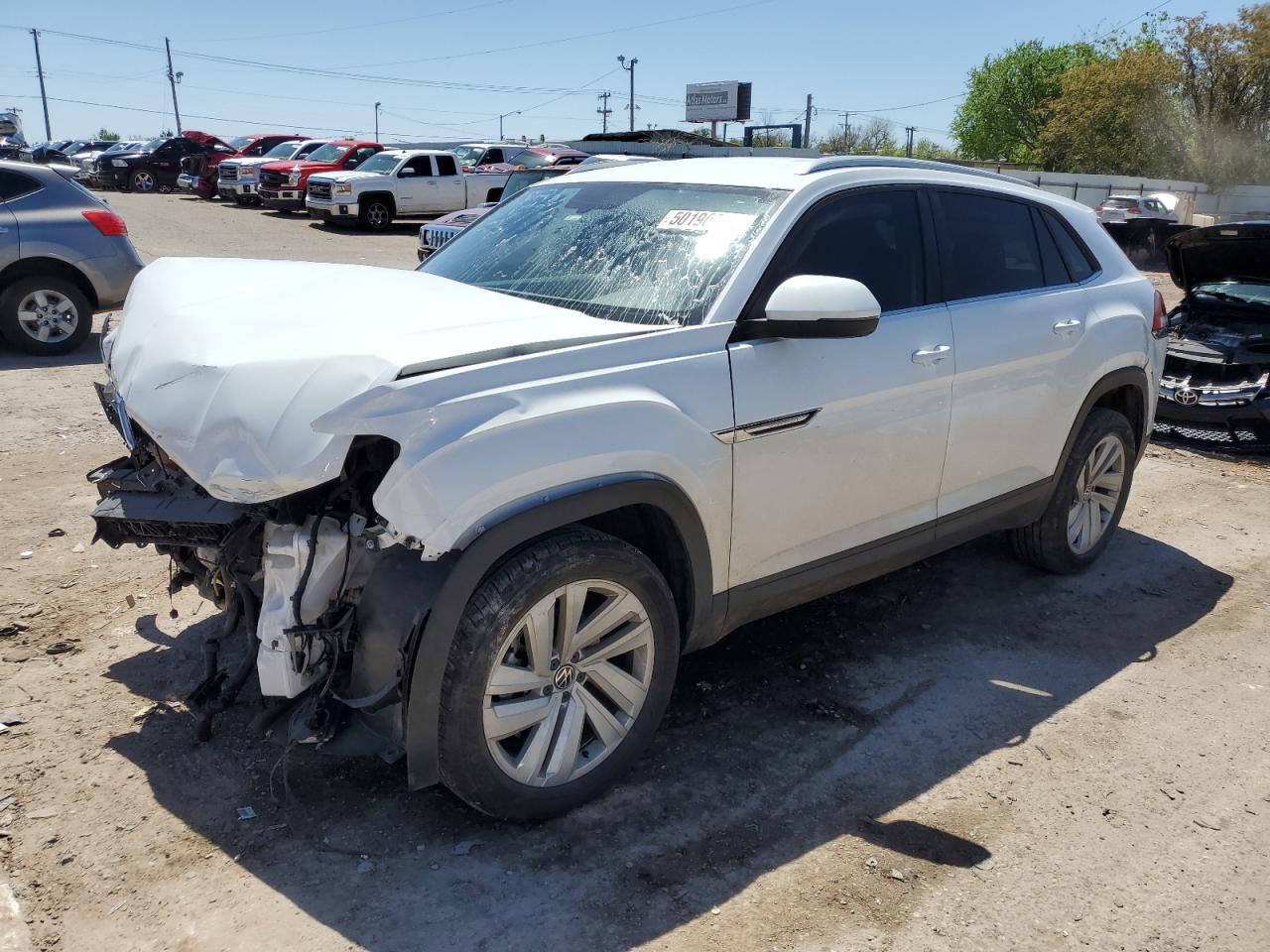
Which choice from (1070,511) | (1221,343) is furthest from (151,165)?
(1070,511)

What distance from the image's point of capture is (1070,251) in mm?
4719

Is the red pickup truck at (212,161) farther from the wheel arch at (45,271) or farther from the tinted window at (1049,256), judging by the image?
the tinted window at (1049,256)

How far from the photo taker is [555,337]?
2975 mm

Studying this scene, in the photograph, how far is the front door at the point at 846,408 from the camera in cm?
330

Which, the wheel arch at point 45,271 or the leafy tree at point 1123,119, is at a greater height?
the leafy tree at point 1123,119

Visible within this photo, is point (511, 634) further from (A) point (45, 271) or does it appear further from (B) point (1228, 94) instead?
(B) point (1228, 94)

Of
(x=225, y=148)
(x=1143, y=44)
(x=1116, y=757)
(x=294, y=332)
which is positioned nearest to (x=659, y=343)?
(x=294, y=332)

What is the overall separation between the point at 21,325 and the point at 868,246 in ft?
26.8

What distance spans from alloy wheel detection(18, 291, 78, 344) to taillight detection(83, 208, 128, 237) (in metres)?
0.69

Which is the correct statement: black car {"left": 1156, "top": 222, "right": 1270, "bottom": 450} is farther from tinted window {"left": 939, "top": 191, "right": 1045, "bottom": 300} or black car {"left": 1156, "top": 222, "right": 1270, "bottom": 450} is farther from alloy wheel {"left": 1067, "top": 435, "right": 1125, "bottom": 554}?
tinted window {"left": 939, "top": 191, "right": 1045, "bottom": 300}

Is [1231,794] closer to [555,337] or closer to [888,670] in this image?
[888,670]

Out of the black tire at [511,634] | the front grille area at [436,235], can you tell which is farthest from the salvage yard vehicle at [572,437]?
the front grille area at [436,235]

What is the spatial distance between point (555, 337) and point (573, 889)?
154 centimetres

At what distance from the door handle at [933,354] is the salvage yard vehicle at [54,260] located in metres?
7.94
